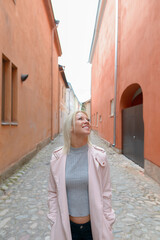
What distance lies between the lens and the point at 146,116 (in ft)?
17.8

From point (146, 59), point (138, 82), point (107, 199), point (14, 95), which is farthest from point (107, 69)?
point (107, 199)

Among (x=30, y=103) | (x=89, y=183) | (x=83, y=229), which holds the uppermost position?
(x=30, y=103)

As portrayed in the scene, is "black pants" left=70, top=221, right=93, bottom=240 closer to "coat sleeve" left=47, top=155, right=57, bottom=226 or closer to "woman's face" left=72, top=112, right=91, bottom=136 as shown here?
"coat sleeve" left=47, top=155, right=57, bottom=226

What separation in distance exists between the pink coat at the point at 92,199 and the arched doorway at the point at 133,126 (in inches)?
196

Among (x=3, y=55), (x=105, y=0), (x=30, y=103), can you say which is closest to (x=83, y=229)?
(x=3, y=55)

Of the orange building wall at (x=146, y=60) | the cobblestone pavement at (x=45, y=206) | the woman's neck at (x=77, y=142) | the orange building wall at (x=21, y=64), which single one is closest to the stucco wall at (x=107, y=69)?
the orange building wall at (x=146, y=60)

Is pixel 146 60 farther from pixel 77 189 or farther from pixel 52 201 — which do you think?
pixel 52 201

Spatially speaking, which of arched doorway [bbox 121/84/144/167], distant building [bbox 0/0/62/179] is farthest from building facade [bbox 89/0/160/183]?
distant building [bbox 0/0/62/179]

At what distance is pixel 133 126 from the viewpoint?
7.22 m

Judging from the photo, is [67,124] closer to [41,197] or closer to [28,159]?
[41,197]

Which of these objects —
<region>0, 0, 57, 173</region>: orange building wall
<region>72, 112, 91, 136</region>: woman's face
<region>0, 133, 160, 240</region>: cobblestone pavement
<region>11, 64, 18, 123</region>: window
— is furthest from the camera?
<region>11, 64, 18, 123</region>: window

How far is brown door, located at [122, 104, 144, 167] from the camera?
636 centimetres

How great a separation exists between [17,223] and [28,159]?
13.3 ft

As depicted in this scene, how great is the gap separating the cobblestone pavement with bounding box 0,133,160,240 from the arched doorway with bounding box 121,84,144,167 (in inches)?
45.1
